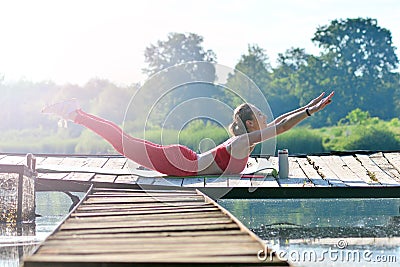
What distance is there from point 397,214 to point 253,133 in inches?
66.3

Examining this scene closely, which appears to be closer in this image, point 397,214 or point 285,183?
point 285,183

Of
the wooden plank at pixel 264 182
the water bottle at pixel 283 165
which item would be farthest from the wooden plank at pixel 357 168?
the wooden plank at pixel 264 182

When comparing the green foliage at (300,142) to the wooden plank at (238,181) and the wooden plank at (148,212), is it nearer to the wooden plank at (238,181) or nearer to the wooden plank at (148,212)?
the wooden plank at (238,181)

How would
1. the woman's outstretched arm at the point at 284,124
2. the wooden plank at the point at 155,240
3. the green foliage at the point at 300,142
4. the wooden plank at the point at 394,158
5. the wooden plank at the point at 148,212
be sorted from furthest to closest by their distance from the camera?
the green foliage at the point at 300,142 < the wooden plank at the point at 394,158 < the woman's outstretched arm at the point at 284,124 < the wooden plank at the point at 148,212 < the wooden plank at the point at 155,240

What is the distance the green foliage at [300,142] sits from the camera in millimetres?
16016

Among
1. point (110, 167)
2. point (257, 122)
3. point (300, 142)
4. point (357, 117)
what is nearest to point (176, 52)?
point (357, 117)

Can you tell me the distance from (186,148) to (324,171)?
1272 millimetres

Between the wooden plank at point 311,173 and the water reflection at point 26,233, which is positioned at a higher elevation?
the wooden plank at point 311,173

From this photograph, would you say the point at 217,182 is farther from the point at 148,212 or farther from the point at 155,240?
the point at 155,240

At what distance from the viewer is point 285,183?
5.93m

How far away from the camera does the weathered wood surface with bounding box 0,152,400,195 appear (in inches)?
232

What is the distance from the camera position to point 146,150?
6.18 m

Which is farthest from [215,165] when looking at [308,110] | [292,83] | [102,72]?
[292,83]

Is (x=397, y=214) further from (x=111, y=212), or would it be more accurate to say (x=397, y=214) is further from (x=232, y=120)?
(x=111, y=212)
